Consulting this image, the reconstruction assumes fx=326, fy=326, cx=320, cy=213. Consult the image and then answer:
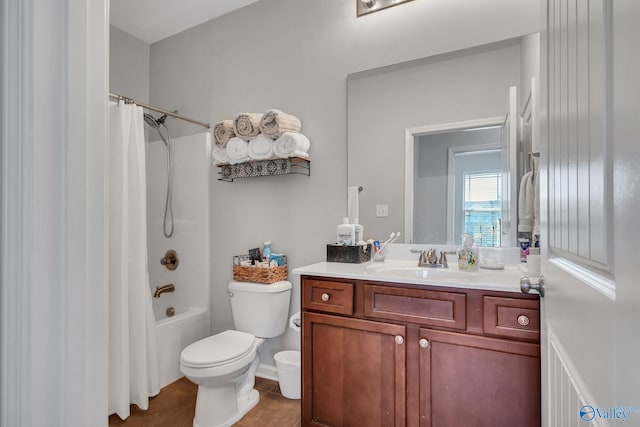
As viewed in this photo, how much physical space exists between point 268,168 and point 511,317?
1580mm

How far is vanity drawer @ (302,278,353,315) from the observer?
5.11 feet

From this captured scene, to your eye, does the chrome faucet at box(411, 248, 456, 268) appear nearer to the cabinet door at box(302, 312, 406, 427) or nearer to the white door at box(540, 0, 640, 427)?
the cabinet door at box(302, 312, 406, 427)

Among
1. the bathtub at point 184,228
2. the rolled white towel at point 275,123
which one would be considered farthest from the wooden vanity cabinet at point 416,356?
the bathtub at point 184,228

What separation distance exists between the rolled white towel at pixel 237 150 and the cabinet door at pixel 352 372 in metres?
1.14

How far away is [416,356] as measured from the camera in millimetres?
1399

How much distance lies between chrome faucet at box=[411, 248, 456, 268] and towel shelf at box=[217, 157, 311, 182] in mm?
922

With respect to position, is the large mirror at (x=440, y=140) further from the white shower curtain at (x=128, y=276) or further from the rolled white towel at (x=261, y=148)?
the white shower curtain at (x=128, y=276)

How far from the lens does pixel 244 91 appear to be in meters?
2.50

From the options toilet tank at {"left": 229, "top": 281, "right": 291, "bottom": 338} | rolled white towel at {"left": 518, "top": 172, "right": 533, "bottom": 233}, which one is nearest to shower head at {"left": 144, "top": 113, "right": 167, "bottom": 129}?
toilet tank at {"left": 229, "top": 281, "right": 291, "bottom": 338}

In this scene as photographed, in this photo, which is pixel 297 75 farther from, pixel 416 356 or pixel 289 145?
pixel 416 356

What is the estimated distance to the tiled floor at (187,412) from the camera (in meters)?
1.84

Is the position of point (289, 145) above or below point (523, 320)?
above

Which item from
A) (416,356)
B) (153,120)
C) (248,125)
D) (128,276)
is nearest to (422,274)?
(416,356)

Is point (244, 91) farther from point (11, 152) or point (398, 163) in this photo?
point (11, 152)
